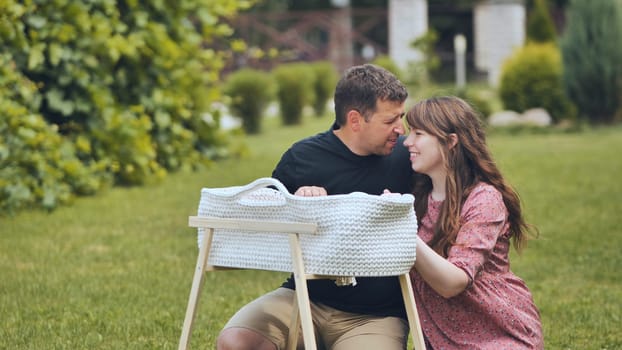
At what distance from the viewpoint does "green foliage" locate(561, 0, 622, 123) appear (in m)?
14.2

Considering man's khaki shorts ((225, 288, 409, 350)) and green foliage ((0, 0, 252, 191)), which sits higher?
man's khaki shorts ((225, 288, 409, 350))

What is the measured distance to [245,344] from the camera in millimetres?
3180

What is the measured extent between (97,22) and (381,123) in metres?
5.10

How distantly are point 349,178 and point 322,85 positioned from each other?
47.9 ft

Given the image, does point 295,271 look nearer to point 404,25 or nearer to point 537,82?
point 537,82

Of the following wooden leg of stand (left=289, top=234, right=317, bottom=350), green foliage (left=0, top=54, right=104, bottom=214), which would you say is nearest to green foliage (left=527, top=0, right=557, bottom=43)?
green foliage (left=0, top=54, right=104, bottom=214)

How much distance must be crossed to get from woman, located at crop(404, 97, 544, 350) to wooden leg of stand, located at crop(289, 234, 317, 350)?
64 centimetres

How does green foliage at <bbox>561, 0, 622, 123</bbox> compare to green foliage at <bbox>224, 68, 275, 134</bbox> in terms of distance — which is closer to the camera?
green foliage at <bbox>561, 0, 622, 123</bbox>

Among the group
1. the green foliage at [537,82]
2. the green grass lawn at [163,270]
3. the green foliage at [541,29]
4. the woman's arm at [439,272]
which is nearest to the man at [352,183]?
the woman's arm at [439,272]

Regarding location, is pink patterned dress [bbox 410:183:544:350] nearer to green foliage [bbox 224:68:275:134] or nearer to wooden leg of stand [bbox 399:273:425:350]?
wooden leg of stand [bbox 399:273:425:350]

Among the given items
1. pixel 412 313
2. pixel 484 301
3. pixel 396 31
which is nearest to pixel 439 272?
pixel 412 313

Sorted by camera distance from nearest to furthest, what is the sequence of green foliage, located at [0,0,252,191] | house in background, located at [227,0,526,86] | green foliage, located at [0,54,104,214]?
green foliage, located at [0,54,104,214]
green foliage, located at [0,0,252,191]
house in background, located at [227,0,526,86]

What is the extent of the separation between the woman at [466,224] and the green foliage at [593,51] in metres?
11.5

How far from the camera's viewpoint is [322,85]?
58.7 feet
